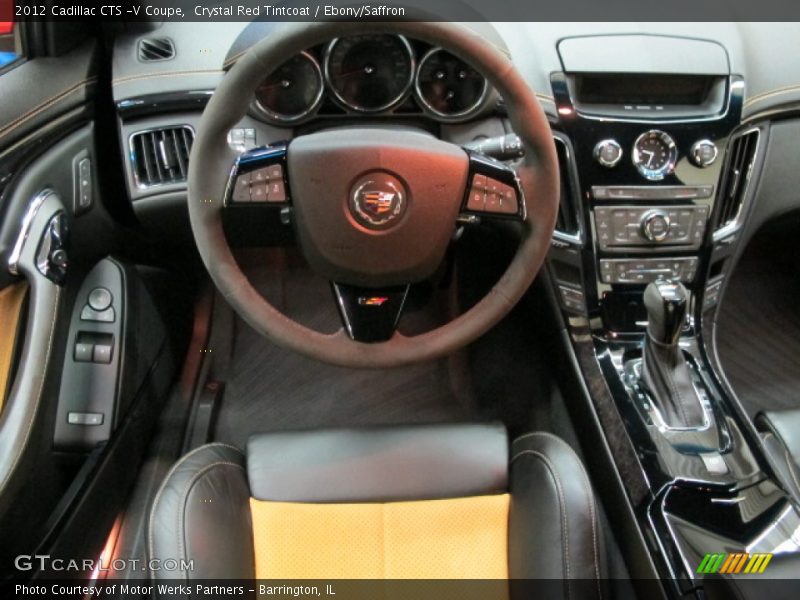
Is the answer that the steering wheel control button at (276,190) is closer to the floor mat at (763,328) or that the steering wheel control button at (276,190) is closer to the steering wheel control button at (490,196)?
the steering wheel control button at (490,196)

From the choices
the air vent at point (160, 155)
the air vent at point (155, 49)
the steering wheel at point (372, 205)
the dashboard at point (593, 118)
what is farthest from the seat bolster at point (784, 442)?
A: the air vent at point (155, 49)

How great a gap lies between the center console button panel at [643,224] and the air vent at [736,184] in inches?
2.5

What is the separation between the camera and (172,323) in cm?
175

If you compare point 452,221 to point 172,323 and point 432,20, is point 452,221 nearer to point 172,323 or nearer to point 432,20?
point 432,20

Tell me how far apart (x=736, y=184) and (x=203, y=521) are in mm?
1124

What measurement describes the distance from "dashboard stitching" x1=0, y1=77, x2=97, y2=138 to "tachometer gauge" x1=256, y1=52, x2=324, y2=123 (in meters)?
0.33

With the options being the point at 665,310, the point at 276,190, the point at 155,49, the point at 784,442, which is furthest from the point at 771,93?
the point at 155,49

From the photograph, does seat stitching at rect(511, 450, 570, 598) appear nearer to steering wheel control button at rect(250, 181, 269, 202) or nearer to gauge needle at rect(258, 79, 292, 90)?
steering wheel control button at rect(250, 181, 269, 202)

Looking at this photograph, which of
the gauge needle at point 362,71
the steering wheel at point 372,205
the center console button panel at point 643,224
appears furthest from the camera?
the center console button panel at point 643,224

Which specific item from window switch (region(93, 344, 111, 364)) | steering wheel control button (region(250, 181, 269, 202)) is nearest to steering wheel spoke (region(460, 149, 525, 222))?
steering wheel control button (region(250, 181, 269, 202))

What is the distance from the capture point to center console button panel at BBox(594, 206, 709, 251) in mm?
1386

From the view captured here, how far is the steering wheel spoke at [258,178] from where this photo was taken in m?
0.95

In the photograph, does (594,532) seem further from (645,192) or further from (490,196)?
(645,192)

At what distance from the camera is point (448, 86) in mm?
1330
